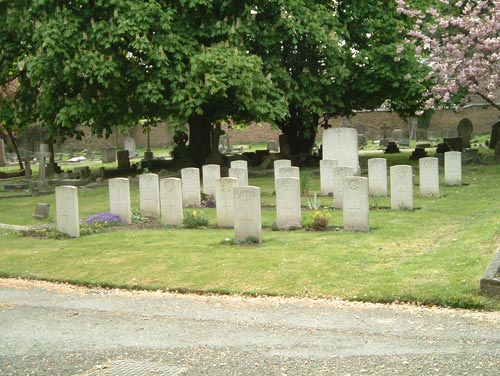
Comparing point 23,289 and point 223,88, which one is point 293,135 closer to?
point 223,88

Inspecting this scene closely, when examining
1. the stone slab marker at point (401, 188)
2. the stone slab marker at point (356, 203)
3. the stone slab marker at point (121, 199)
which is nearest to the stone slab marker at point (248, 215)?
the stone slab marker at point (356, 203)

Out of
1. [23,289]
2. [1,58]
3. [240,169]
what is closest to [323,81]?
[240,169]

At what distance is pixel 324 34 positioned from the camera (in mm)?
24734

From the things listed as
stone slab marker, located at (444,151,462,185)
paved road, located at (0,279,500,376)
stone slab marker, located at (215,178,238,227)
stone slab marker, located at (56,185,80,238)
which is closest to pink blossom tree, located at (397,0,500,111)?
stone slab marker, located at (444,151,462,185)

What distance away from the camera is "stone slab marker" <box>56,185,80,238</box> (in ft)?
48.2

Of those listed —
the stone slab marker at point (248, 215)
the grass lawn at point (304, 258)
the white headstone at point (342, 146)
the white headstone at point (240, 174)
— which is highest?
the white headstone at point (342, 146)

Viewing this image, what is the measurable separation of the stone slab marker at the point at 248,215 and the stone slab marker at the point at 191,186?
18.6 ft

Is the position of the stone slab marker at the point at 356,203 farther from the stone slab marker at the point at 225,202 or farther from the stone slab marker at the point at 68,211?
the stone slab marker at the point at 68,211

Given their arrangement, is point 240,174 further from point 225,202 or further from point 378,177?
point 225,202

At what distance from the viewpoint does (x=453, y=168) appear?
66.7 feet

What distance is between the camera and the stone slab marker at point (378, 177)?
1859cm

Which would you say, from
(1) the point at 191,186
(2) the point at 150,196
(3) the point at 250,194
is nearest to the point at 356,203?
(3) the point at 250,194

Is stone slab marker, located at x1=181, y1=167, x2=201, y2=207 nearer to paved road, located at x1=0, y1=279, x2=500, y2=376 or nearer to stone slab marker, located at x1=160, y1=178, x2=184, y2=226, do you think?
stone slab marker, located at x1=160, y1=178, x2=184, y2=226

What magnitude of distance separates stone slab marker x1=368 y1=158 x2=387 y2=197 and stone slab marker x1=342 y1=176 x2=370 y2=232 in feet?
15.7
